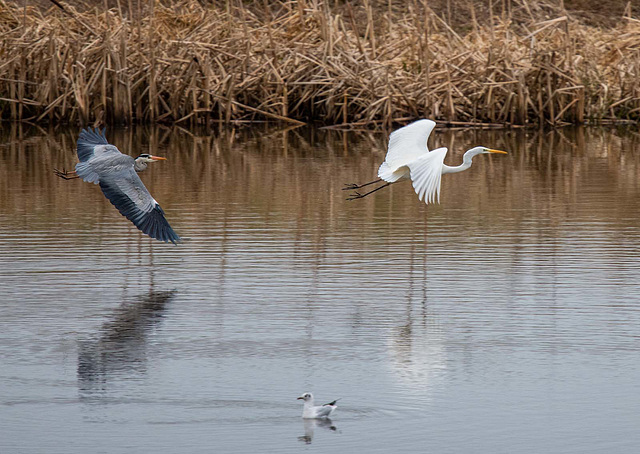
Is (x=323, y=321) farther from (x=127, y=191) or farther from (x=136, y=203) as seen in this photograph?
(x=127, y=191)

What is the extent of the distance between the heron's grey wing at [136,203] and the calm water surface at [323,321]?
0.34 m

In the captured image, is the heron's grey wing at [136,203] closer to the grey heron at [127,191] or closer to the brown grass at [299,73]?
the grey heron at [127,191]

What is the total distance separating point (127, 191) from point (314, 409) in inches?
142

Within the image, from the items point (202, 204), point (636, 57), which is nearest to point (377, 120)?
point (636, 57)

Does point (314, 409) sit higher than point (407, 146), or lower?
lower

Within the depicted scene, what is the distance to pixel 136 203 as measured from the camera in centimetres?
825

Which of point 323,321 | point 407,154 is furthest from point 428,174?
point 323,321

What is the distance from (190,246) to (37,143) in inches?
376

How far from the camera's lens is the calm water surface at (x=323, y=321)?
5105 mm

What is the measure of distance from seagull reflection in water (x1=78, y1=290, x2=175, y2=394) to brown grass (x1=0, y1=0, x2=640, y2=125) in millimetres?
13340

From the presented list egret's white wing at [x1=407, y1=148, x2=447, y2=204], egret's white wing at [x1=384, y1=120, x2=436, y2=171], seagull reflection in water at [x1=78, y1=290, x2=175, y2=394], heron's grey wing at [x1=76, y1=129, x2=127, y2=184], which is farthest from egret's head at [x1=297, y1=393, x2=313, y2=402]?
egret's white wing at [x1=384, y1=120, x2=436, y2=171]

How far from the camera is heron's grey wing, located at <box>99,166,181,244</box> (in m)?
8.17

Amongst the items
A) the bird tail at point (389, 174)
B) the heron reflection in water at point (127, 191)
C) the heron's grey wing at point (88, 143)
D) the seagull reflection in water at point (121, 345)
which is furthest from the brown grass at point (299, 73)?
→ the seagull reflection in water at point (121, 345)

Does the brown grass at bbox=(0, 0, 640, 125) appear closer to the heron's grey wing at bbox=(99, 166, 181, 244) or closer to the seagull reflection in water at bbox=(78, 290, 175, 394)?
the heron's grey wing at bbox=(99, 166, 181, 244)
